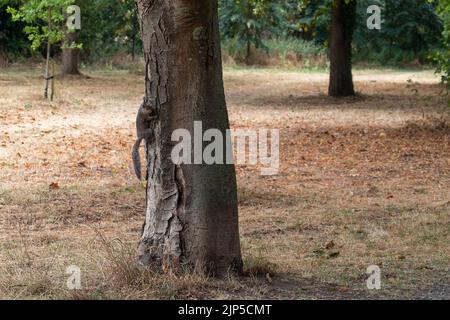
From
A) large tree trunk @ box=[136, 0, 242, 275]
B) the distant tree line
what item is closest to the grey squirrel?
large tree trunk @ box=[136, 0, 242, 275]

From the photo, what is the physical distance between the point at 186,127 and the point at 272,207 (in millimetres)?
3615

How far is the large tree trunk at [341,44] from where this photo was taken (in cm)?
2359

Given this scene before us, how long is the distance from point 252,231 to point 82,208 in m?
2.05

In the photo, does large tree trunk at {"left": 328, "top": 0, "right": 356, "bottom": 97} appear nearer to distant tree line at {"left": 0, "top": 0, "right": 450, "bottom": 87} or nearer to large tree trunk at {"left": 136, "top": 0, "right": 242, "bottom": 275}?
distant tree line at {"left": 0, "top": 0, "right": 450, "bottom": 87}

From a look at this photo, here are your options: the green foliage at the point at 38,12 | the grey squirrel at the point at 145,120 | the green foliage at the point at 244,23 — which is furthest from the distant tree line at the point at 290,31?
the grey squirrel at the point at 145,120

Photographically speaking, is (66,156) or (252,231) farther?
(66,156)

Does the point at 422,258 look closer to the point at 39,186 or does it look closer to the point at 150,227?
the point at 150,227

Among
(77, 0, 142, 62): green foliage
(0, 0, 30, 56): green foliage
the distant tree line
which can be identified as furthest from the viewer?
the distant tree line

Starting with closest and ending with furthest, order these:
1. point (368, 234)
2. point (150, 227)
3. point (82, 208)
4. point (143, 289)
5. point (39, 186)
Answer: point (143, 289), point (150, 227), point (368, 234), point (82, 208), point (39, 186)

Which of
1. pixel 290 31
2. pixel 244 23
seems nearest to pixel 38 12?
pixel 244 23

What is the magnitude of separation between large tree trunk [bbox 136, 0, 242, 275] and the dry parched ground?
248 mm

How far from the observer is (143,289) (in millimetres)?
6324

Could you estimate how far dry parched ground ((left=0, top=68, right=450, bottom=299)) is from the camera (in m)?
6.68

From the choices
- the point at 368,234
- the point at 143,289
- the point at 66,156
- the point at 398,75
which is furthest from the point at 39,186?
the point at 398,75
